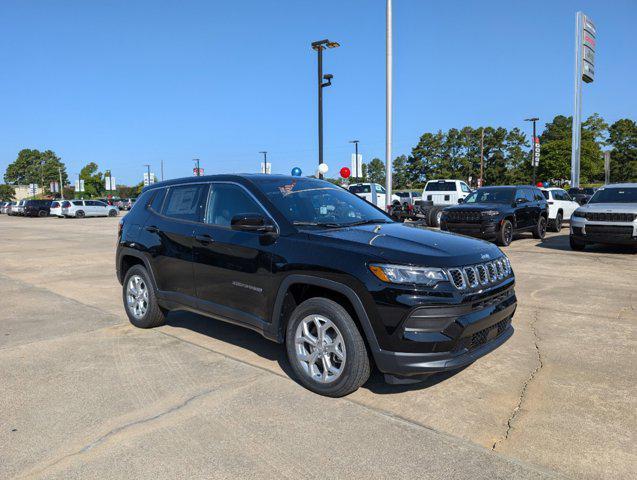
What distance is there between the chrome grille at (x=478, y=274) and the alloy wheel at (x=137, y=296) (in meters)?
3.49

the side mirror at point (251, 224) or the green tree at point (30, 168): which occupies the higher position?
the green tree at point (30, 168)

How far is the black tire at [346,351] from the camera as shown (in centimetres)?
345

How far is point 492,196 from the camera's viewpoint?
566 inches

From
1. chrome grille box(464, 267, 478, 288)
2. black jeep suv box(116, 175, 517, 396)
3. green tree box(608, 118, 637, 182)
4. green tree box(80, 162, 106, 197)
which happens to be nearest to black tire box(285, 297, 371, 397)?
black jeep suv box(116, 175, 517, 396)

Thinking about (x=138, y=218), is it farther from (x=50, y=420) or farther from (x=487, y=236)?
(x=487, y=236)

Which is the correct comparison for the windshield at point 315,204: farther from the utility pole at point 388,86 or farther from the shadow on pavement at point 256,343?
the utility pole at point 388,86

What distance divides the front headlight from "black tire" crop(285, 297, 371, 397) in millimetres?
415

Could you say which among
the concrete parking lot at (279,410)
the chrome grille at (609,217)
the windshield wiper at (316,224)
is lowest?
the concrete parking lot at (279,410)

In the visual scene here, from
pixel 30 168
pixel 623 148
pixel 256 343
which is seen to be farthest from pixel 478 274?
pixel 30 168

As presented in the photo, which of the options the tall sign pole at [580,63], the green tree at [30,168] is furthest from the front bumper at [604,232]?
the green tree at [30,168]

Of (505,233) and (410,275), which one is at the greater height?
(410,275)

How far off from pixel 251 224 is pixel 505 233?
35.5ft

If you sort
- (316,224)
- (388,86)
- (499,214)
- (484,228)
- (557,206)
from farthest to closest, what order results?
(557,206) < (388,86) < (499,214) < (484,228) < (316,224)

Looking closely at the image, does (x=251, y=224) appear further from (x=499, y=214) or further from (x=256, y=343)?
(x=499, y=214)
